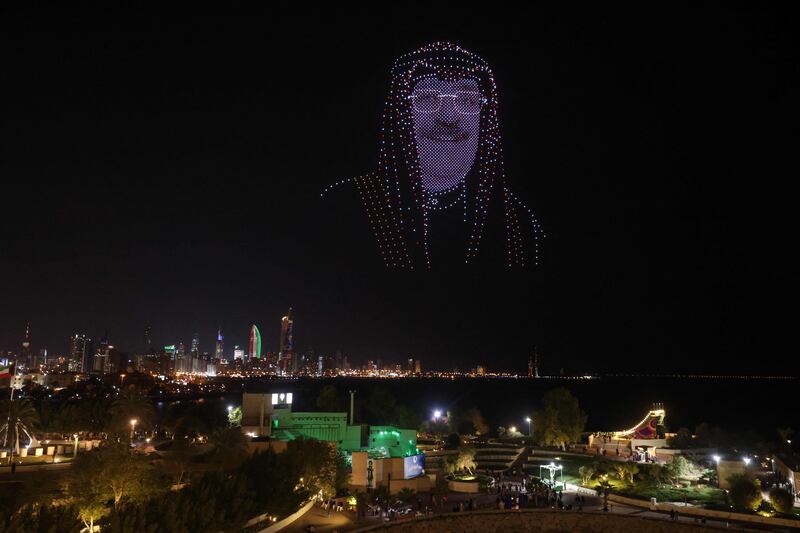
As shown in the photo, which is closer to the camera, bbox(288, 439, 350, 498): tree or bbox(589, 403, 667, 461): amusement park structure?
bbox(288, 439, 350, 498): tree

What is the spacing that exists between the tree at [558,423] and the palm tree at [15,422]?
26288mm

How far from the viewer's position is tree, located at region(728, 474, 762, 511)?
21406 mm

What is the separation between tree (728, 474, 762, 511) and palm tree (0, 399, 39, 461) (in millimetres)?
27380

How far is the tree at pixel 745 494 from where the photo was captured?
21.4 meters

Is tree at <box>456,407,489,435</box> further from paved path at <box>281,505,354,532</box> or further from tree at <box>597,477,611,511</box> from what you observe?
paved path at <box>281,505,354,532</box>

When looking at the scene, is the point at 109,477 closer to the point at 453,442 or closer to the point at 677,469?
the point at 677,469

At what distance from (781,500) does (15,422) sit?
28.8 metres

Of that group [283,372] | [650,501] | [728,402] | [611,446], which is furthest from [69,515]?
[283,372]

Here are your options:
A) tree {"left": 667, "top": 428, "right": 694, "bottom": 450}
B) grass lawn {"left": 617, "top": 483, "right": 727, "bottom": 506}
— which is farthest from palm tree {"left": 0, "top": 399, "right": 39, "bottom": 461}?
tree {"left": 667, "top": 428, "right": 694, "bottom": 450}

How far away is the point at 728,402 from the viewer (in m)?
108

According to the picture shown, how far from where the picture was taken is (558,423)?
36969 mm

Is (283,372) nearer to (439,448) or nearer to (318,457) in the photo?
(439,448)

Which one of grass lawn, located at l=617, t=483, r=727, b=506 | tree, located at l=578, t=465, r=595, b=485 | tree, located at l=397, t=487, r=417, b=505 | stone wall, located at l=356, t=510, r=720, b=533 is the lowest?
stone wall, located at l=356, t=510, r=720, b=533

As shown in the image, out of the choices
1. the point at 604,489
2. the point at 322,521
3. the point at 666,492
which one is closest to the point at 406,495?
→ the point at 322,521
